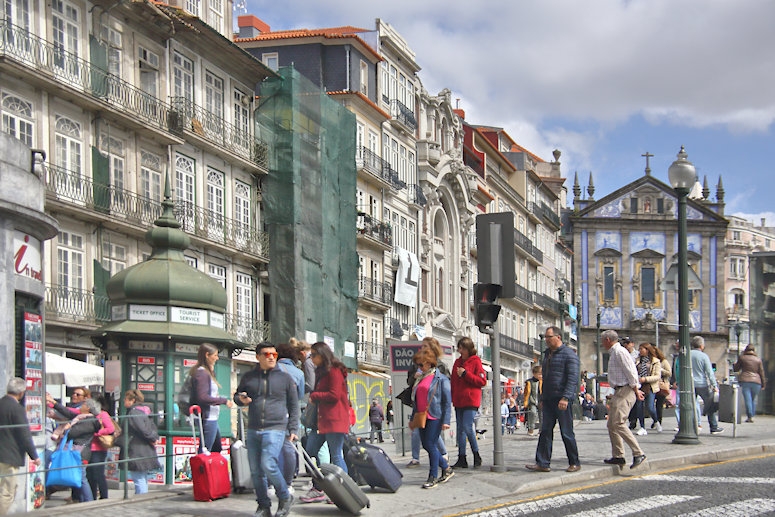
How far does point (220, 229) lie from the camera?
38.6 metres

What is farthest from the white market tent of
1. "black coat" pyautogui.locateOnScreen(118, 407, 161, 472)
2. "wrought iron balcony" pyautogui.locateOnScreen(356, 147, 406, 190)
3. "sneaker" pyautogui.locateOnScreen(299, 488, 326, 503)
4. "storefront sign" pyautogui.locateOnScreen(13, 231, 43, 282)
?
"wrought iron balcony" pyautogui.locateOnScreen(356, 147, 406, 190)

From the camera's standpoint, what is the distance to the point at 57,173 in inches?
1177

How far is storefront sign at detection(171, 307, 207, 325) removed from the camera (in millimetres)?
15570

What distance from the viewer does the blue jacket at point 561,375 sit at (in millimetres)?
14023

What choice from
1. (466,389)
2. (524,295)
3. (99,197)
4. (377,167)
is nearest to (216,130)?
(99,197)

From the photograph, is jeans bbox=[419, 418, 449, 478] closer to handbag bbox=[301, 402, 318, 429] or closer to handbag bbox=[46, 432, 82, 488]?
handbag bbox=[301, 402, 318, 429]

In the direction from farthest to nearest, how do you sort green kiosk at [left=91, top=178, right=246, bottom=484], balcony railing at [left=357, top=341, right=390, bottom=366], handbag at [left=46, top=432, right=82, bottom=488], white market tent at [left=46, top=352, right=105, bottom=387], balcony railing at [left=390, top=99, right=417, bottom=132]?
balcony railing at [left=390, top=99, right=417, bottom=132], balcony railing at [left=357, top=341, right=390, bottom=366], white market tent at [left=46, top=352, right=105, bottom=387], green kiosk at [left=91, top=178, right=246, bottom=484], handbag at [left=46, top=432, right=82, bottom=488]

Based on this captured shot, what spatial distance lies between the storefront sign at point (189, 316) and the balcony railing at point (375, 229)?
32293mm

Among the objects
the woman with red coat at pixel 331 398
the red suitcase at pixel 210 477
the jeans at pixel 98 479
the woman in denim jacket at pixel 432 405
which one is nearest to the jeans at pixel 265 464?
the red suitcase at pixel 210 477

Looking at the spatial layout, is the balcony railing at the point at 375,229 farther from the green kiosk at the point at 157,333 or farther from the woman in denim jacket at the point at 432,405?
the woman in denim jacket at the point at 432,405

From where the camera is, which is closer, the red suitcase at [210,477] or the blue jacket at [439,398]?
the red suitcase at [210,477]

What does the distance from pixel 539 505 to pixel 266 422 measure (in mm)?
2883

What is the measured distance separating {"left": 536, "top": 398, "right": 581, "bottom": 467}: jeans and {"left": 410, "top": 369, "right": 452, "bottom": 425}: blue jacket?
44.1 inches

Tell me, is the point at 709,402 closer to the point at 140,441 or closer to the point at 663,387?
the point at 663,387
